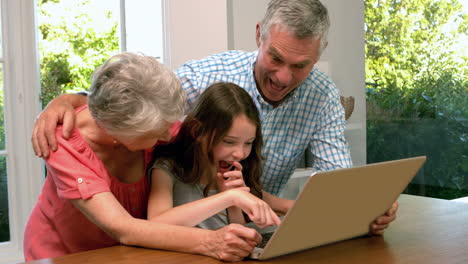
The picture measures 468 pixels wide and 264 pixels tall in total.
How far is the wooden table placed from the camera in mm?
1339

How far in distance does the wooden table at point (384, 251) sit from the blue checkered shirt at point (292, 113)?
397 millimetres

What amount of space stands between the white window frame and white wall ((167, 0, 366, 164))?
0.81 meters

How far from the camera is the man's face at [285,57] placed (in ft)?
5.92

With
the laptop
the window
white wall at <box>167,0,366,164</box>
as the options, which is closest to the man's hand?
the laptop

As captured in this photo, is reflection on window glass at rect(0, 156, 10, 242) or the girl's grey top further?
reflection on window glass at rect(0, 156, 10, 242)

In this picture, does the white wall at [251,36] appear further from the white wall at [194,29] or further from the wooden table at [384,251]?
the wooden table at [384,251]

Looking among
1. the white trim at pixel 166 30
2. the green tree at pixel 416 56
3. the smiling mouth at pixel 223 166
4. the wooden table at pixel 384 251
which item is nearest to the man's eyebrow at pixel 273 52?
the smiling mouth at pixel 223 166

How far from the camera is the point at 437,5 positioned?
3.85 m

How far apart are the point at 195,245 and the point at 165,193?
0.28 metres

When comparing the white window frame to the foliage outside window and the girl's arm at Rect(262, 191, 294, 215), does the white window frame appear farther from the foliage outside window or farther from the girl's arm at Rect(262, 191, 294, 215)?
the foliage outside window

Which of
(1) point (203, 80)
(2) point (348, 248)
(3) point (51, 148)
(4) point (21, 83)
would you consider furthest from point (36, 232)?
(4) point (21, 83)

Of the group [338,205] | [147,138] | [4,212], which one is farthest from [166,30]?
[338,205]

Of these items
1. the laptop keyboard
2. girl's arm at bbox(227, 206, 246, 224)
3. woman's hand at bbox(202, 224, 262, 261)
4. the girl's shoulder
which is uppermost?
the girl's shoulder

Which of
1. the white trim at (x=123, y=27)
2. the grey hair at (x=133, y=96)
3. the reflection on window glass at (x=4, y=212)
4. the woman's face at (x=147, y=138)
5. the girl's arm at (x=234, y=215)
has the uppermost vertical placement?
the white trim at (x=123, y=27)
